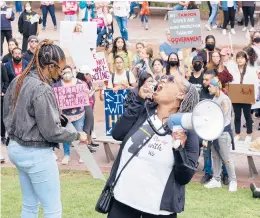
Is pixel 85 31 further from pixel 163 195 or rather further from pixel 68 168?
pixel 163 195

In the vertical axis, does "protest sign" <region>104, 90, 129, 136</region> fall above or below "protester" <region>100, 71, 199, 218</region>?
below

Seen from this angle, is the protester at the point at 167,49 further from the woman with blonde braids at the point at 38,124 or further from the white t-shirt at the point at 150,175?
the white t-shirt at the point at 150,175

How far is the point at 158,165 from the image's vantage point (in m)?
4.42

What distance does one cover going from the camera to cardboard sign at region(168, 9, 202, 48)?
458 inches

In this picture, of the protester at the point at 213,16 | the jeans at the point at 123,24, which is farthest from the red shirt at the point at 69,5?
the protester at the point at 213,16

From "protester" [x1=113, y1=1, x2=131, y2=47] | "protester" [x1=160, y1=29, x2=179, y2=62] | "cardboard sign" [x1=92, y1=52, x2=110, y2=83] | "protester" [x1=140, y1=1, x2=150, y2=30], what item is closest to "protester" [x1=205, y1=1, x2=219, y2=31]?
"protester" [x1=140, y1=1, x2=150, y2=30]

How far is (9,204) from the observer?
24.1ft

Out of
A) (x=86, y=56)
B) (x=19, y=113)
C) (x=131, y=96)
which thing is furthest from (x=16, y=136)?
(x=86, y=56)

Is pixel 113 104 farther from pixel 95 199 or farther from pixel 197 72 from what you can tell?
pixel 95 199

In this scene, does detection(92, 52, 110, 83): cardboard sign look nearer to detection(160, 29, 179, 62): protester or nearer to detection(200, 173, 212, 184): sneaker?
detection(160, 29, 179, 62): protester

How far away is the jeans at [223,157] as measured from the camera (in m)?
8.04

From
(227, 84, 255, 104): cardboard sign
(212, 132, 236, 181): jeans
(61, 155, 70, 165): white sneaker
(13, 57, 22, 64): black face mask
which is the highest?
(13, 57, 22, 64): black face mask

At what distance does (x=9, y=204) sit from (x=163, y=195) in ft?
10.9

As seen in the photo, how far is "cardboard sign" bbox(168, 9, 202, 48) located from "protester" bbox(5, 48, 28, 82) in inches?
107
